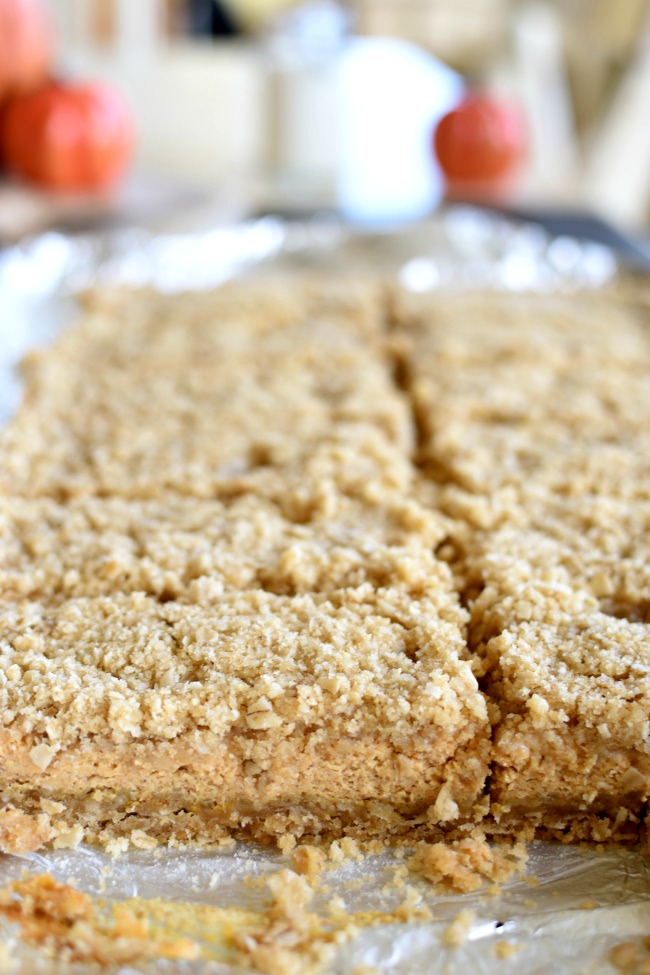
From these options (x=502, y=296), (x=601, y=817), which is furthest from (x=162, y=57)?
(x=601, y=817)

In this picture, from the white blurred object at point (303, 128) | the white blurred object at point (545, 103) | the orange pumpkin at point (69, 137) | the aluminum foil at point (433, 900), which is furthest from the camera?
the white blurred object at point (545, 103)

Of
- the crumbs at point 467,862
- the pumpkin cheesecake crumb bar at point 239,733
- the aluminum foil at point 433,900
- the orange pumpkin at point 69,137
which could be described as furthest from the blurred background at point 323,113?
the crumbs at point 467,862

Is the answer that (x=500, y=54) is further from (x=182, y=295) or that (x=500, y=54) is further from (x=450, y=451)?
(x=450, y=451)

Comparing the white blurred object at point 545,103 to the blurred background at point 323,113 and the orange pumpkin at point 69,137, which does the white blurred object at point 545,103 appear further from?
the orange pumpkin at point 69,137

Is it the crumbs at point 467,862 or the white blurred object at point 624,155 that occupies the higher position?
the white blurred object at point 624,155

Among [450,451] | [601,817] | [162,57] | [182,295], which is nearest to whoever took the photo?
[601,817]

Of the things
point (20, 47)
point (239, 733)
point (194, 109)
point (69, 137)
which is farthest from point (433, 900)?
point (194, 109)
